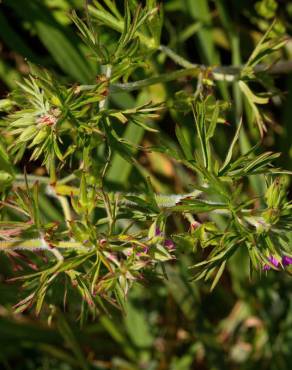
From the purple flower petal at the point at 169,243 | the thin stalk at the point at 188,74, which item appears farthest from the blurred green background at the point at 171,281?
the purple flower petal at the point at 169,243

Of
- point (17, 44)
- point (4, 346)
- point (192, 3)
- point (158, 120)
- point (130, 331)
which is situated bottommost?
point (130, 331)

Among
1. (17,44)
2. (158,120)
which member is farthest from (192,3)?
(17,44)

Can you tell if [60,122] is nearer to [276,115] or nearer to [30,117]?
[30,117]

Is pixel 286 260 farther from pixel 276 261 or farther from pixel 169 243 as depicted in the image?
pixel 169 243

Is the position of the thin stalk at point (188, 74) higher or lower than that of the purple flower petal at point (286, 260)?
higher

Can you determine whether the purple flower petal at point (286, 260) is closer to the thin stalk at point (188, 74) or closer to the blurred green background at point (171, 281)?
the thin stalk at point (188, 74)

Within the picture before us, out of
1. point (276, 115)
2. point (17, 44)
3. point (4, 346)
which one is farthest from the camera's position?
point (276, 115)

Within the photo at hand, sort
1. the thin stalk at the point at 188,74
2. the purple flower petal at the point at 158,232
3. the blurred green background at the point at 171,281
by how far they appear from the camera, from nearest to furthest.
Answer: the purple flower petal at the point at 158,232 → the thin stalk at the point at 188,74 → the blurred green background at the point at 171,281

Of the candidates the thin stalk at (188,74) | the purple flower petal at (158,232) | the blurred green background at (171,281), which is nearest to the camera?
the purple flower petal at (158,232)

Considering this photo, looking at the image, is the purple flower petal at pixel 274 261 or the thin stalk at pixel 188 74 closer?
the purple flower petal at pixel 274 261
